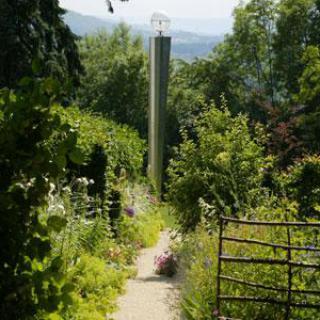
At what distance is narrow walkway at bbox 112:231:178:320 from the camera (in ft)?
20.8

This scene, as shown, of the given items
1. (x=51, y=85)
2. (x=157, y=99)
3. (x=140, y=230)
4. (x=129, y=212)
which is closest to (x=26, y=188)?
(x=51, y=85)

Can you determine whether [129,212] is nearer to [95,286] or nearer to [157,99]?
[95,286]

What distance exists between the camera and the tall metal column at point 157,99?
14.5 m

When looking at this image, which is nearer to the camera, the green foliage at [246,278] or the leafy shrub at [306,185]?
the green foliage at [246,278]

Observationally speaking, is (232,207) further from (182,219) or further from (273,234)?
(273,234)

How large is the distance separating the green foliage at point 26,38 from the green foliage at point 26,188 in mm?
12124

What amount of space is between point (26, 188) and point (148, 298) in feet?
15.5

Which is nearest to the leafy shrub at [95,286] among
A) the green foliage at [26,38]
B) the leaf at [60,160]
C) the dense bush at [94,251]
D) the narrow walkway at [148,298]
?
the dense bush at [94,251]

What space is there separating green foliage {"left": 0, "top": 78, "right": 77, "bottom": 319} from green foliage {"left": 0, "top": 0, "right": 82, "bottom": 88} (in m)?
12.1

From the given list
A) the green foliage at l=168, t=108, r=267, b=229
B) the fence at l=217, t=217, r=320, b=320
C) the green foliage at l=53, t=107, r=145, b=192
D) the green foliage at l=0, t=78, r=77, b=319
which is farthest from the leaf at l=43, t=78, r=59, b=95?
the green foliage at l=168, t=108, r=267, b=229

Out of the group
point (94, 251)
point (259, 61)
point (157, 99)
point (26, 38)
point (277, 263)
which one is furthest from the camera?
point (259, 61)

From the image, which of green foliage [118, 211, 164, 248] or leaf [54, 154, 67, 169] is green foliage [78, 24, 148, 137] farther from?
leaf [54, 154, 67, 169]

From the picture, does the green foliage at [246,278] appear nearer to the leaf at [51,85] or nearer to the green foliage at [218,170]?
the green foliage at [218,170]

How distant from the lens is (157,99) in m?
14.8
